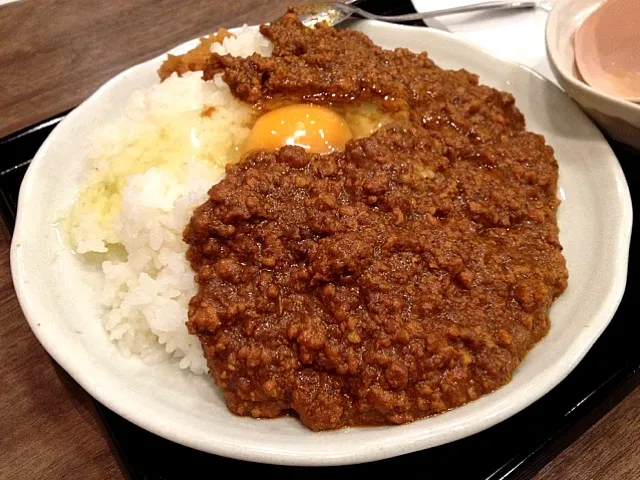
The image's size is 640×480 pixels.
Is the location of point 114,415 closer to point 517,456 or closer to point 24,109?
point 517,456

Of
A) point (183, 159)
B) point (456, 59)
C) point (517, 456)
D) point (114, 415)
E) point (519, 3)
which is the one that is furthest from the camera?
point (519, 3)

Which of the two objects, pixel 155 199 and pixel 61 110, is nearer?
Answer: pixel 155 199

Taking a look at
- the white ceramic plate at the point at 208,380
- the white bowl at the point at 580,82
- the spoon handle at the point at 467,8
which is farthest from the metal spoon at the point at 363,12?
the white bowl at the point at 580,82

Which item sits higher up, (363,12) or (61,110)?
(363,12)

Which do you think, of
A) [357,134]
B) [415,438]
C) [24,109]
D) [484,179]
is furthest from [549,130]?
[24,109]

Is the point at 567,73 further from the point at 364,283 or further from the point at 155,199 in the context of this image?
the point at 155,199

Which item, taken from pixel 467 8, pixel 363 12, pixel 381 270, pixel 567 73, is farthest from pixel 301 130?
pixel 467 8
